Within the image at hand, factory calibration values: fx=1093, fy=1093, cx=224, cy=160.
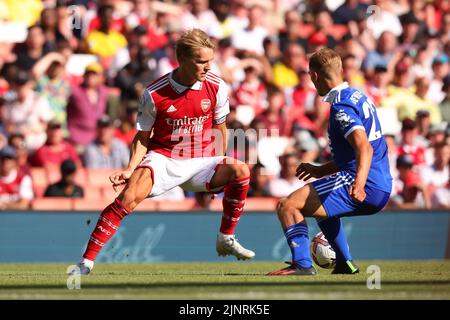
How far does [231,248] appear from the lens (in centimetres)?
1085

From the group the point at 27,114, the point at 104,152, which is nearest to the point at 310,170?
the point at 104,152

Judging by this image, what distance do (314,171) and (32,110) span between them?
763 cm

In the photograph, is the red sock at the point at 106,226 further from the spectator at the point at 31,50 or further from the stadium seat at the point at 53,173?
the spectator at the point at 31,50

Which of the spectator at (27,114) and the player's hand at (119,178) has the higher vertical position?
the spectator at (27,114)

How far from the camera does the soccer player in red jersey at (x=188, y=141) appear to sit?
1032 centimetres

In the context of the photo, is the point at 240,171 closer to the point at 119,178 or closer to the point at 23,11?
the point at 119,178

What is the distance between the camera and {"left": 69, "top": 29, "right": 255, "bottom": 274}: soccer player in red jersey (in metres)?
10.3

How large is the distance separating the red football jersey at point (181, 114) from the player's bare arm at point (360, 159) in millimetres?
1849

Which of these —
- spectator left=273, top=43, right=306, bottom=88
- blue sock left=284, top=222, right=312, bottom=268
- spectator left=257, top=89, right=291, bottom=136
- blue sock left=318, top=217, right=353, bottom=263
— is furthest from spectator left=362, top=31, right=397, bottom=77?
blue sock left=284, top=222, right=312, bottom=268

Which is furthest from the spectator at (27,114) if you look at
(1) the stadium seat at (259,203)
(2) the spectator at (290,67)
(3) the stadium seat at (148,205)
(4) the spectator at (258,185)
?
(2) the spectator at (290,67)

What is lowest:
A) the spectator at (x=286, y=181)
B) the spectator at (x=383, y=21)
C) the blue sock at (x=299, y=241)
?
the blue sock at (x=299, y=241)

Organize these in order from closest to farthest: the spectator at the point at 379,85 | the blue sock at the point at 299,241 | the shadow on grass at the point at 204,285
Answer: the shadow on grass at the point at 204,285
the blue sock at the point at 299,241
the spectator at the point at 379,85
